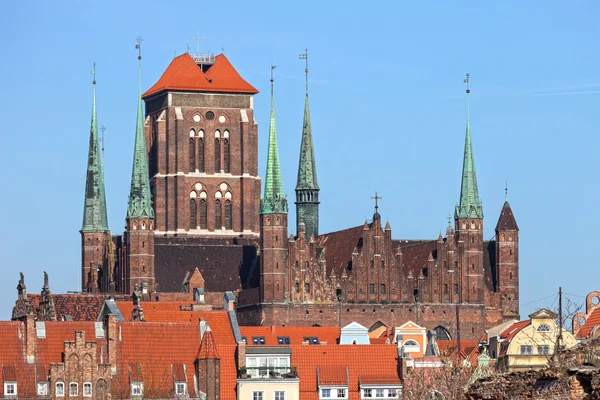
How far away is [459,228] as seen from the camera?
118375mm

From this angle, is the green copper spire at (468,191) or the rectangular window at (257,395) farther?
the green copper spire at (468,191)

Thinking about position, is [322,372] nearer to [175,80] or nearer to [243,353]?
[243,353]

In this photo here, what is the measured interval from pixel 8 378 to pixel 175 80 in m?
68.8

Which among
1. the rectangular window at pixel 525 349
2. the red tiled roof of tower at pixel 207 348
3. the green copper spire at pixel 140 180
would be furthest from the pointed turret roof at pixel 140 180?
the red tiled roof of tower at pixel 207 348

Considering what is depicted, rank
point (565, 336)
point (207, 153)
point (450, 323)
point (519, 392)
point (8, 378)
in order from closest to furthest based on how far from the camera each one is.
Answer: point (519, 392) < point (8, 378) < point (565, 336) < point (450, 323) < point (207, 153)

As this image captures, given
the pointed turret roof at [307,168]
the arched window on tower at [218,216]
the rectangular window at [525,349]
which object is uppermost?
the pointed turret roof at [307,168]

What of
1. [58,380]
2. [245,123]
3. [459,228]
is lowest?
[58,380]

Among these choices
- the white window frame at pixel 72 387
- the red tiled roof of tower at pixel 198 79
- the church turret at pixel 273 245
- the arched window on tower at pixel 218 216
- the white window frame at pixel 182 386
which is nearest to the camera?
the white window frame at pixel 72 387

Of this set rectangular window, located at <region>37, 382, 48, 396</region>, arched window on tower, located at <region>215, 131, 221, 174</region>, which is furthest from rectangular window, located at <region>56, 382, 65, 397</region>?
arched window on tower, located at <region>215, 131, 221, 174</region>

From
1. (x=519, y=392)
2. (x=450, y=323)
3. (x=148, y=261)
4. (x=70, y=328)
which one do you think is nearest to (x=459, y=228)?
(x=450, y=323)

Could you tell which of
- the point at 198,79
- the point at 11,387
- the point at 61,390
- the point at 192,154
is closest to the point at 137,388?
the point at 61,390

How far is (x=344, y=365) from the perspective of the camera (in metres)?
67.9

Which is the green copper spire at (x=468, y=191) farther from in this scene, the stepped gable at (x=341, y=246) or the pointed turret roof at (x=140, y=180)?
the pointed turret roof at (x=140, y=180)

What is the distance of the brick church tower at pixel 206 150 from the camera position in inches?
5069
